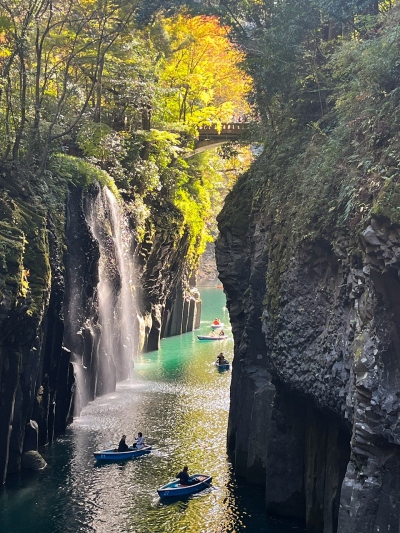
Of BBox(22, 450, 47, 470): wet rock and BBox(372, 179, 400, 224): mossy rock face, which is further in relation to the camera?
BBox(22, 450, 47, 470): wet rock

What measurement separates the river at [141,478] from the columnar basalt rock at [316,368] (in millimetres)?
1229

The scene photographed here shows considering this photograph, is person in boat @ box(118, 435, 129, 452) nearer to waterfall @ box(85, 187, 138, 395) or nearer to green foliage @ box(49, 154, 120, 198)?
waterfall @ box(85, 187, 138, 395)

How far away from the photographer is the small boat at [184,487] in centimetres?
2217

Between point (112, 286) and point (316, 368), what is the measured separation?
832 inches

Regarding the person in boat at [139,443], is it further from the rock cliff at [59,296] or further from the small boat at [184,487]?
the small boat at [184,487]

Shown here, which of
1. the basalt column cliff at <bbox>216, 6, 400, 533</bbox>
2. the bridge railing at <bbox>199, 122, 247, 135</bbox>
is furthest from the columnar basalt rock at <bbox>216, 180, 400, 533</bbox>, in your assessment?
the bridge railing at <bbox>199, 122, 247, 135</bbox>

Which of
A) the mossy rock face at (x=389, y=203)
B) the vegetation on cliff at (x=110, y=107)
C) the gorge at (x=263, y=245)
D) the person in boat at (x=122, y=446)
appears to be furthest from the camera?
the vegetation on cliff at (x=110, y=107)

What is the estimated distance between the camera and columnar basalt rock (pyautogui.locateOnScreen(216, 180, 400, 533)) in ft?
48.6

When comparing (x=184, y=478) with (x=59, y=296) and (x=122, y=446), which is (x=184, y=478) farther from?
(x=59, y=296)

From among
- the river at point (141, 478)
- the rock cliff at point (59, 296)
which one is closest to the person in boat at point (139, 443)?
the river at point (141, 478)

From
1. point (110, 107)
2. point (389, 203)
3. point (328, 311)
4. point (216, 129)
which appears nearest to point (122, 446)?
point (328, 311)

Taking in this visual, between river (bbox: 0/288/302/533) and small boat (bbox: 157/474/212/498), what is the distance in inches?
8.6

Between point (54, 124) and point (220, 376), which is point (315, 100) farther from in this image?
point (220, 376)

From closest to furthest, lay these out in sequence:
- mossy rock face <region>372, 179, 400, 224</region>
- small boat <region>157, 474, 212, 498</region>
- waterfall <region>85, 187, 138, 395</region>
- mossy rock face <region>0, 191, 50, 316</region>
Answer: mossy rock face <region>372, 179, 400, 224</region> → small boat <region>157, 474, 212, 498</region> → mossy rock face <region>0, 191, 50, 316</region> → waterfall <region>85, 187, 138, 395</region>
